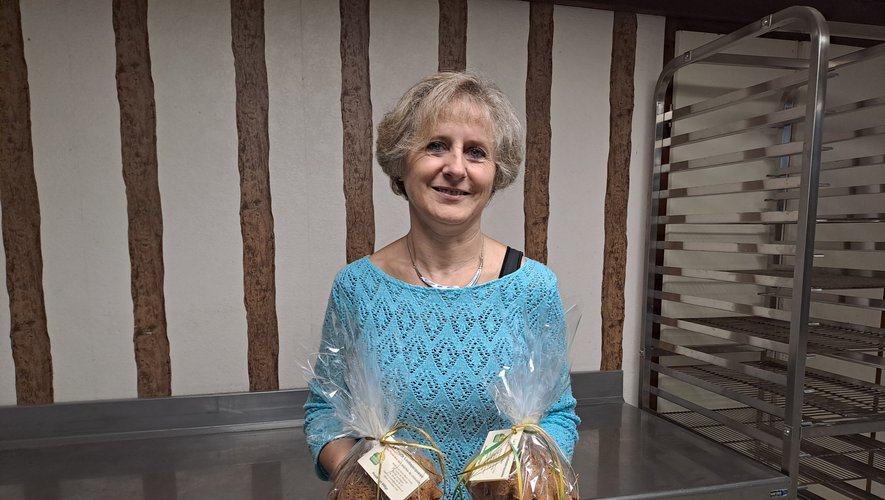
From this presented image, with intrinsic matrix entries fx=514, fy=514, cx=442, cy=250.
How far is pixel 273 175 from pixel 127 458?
1.11 meters

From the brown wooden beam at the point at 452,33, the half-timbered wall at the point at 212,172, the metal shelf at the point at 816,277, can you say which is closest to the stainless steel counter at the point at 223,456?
the half-timbered wall at the point at 212,172

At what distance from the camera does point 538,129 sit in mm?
2205

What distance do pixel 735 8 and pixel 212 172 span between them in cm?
227

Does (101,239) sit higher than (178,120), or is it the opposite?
(178,120)

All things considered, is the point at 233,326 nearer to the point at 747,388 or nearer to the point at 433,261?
the point at 433,261

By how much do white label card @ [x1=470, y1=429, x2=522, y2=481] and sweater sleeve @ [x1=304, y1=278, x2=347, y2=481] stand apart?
0.29m

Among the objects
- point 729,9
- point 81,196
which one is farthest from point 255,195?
point 729,9

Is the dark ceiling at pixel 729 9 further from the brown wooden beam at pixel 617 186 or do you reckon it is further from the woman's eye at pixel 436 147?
the woman's eye at pixel 436 147

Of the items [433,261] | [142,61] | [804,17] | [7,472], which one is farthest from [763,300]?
[7,472]

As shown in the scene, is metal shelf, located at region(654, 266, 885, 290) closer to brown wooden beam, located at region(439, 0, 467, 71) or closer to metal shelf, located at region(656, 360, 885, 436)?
metal shelf, located at region(656, 360, 885, 436)

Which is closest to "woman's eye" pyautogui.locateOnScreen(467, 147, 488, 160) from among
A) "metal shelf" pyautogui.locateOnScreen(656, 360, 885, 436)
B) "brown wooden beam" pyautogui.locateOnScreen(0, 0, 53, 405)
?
"metal shelf" pyautogui.locateOnScreen(656, 360, 885, 436)

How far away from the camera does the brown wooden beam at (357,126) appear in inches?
78.1

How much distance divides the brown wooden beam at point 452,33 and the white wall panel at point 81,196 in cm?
120

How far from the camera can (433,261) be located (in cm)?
116
